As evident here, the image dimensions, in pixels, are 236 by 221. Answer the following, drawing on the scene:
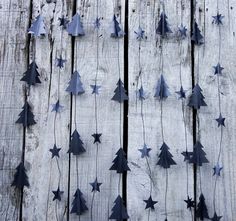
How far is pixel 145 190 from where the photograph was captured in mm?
1375

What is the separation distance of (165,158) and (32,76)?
465 millimetres

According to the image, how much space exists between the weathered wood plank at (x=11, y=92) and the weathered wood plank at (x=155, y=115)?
33 centimetres

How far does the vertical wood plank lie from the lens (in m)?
1.38

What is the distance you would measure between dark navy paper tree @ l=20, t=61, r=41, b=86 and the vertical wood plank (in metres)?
0.02

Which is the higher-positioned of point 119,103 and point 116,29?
point 116,29

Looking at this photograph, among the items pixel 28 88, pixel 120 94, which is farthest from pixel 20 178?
pixel 120 94

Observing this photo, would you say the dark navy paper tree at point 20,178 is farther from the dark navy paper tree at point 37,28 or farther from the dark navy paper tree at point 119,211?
the dark navy paper tree at point 37,28

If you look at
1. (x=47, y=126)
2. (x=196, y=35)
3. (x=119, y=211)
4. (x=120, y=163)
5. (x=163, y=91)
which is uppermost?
(x=196, y=35)

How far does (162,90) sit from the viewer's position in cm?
140

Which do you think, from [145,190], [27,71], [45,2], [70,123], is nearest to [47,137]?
[70,123]

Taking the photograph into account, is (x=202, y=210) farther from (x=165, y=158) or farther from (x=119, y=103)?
(x=119, y=103)

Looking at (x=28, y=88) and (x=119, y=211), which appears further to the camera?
(x=28, y=88)

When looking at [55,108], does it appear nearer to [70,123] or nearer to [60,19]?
[70,123]

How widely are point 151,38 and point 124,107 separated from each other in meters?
0.23
